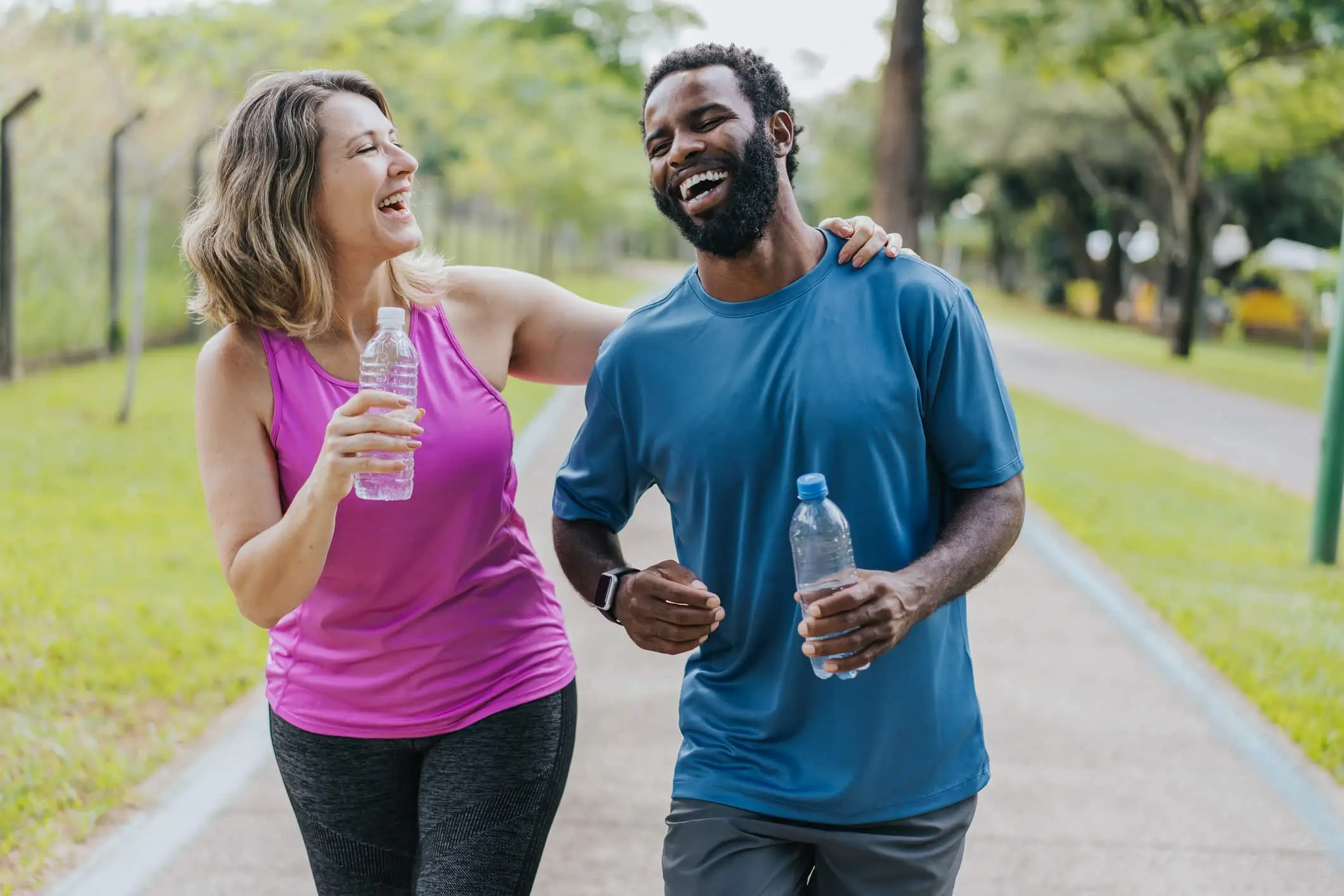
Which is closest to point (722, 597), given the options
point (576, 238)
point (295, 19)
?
point (295, 19)

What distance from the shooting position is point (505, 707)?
2.85 meters

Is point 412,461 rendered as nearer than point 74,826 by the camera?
Yes

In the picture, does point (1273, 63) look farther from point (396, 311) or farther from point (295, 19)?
point (396, 311)

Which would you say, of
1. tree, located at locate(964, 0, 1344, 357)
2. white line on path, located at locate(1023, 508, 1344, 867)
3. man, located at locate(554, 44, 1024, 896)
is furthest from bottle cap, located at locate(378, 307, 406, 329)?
tree, located at locate(964, 0, 1344, 357)

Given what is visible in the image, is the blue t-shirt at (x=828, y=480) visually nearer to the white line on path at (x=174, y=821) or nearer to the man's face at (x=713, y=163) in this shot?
the man's face at (x=713, y=163)

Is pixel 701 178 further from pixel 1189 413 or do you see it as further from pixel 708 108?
pixel 1189 413

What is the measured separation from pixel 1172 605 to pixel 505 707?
19.4ft

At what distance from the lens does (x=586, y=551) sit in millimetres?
2910

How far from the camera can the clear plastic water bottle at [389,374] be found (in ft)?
8.89

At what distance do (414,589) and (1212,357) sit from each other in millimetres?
31289

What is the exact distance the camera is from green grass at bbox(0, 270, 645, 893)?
4930mm

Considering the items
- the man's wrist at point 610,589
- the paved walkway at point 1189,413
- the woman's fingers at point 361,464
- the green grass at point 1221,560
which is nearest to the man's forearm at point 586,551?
the man's wrist at point 610,589

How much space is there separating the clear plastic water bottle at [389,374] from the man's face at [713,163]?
1.83ft

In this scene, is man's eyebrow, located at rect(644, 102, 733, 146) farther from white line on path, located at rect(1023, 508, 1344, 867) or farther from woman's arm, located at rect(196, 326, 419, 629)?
white line on path, located at rect(1023, 508, 1344, 867)
